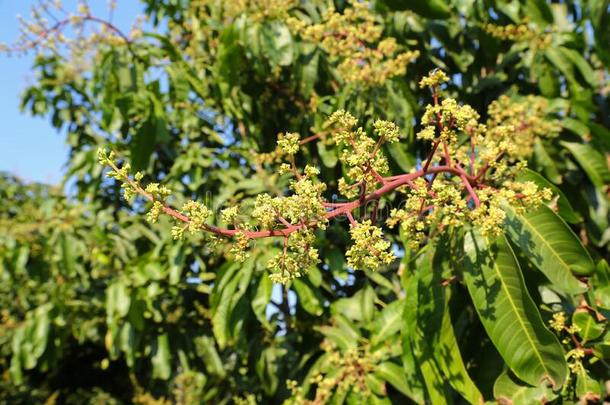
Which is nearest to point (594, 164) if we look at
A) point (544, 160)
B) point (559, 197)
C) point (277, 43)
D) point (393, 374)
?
point (544, 160)

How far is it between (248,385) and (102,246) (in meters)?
0.94

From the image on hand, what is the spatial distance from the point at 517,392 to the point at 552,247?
1.12ft

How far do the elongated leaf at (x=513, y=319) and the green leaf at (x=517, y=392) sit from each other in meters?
0.06

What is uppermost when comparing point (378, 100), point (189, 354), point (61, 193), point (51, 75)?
point (51, 75)

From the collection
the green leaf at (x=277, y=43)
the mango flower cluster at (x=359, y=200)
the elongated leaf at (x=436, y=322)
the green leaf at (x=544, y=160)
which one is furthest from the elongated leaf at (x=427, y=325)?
the green leaf at (x=277, y=43)

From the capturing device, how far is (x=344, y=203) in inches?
38.7

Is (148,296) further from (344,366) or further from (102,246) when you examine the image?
(344,366)

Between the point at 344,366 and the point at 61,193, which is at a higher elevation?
the point at 61,193

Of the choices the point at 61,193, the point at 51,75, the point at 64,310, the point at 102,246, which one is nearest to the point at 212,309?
the point at 102,246

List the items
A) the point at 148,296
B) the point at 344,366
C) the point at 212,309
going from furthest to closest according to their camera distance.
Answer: the point at 148,296
the point at 212,309
the point at 344,366

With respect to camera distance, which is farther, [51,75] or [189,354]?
[51,75]

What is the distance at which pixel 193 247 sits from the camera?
233cm

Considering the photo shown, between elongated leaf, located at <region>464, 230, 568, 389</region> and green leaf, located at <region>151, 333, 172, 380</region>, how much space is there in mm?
1651

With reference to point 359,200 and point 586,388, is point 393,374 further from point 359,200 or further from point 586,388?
point 359,200
